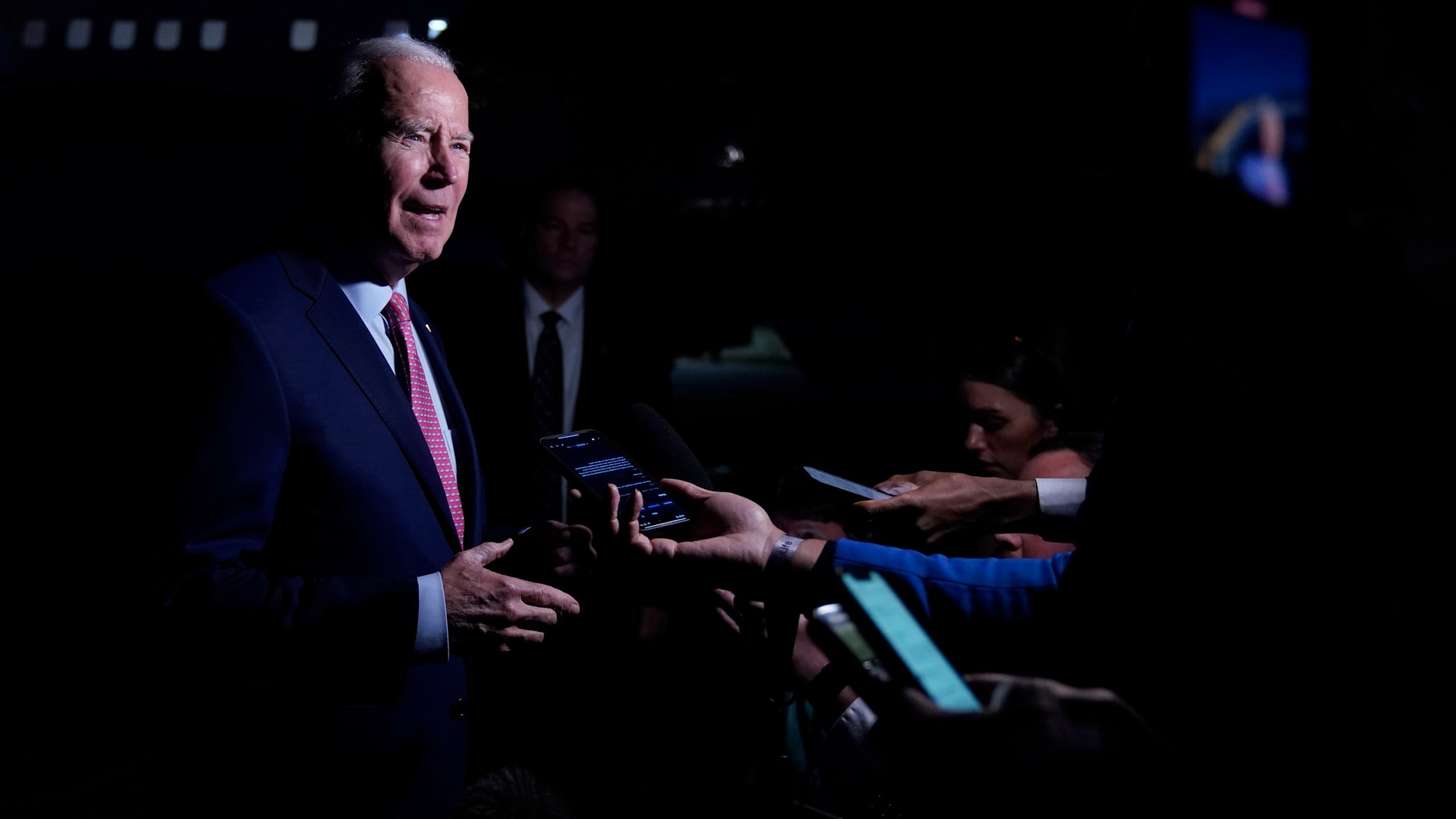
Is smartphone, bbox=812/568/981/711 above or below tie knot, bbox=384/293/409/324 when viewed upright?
below

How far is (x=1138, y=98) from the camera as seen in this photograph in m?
1.28

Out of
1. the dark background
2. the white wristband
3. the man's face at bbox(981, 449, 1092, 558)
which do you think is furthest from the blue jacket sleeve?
the dark background

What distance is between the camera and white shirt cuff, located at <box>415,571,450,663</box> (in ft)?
3.84

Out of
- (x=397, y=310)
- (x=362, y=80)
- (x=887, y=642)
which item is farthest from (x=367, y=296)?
(x=887, y=642)

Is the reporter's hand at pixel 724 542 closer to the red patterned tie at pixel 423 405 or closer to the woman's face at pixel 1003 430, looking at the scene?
the red patterned tie at pixel 423 405

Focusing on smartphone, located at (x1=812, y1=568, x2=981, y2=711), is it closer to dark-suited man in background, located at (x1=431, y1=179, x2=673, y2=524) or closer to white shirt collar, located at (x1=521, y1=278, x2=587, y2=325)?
dark-suited man in background, located at (x1=431, y1=179, x2=673, y2=524)

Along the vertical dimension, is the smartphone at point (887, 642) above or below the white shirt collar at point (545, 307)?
below

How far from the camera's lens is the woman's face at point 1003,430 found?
2.36 m

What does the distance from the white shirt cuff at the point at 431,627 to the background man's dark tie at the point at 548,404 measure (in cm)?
160

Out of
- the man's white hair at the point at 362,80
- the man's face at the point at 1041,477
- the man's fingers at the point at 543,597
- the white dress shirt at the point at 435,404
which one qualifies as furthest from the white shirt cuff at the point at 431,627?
the man's face at the point at 1041,477

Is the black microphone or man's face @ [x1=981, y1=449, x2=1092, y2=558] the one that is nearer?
the black microphone

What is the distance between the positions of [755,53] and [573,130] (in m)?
1.26

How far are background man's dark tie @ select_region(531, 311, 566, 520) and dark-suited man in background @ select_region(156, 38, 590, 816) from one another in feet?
4.46

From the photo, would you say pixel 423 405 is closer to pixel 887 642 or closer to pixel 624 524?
pixel 624 524
